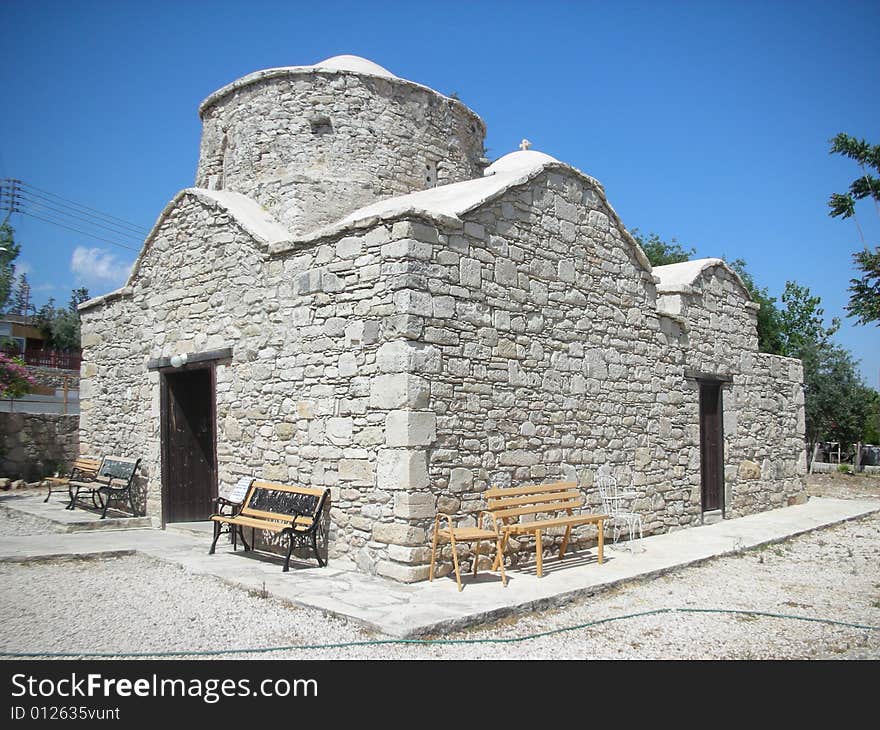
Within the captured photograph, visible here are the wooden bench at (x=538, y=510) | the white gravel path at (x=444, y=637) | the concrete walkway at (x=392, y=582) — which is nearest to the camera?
the white gravel path at (x=444, y=637)

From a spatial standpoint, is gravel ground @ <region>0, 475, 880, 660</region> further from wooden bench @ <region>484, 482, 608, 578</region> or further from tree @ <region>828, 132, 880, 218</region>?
tree @ <region>828, 132, 880, 218</region>

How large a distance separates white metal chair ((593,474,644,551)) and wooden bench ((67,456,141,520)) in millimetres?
6121

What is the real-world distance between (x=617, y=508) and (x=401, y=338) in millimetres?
3773

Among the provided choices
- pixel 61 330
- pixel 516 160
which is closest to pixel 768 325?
pixel 516 160

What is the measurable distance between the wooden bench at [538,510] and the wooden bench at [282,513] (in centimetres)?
163

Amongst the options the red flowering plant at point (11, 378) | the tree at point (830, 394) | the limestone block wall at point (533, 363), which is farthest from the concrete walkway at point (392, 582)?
the tree at point (830, 394)

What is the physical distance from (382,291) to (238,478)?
3.01m

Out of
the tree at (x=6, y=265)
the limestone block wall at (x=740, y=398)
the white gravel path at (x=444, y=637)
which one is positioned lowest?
the white gravel path at (x=444, y=637)

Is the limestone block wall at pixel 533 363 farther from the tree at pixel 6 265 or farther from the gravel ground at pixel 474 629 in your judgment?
the tree at pixel 6 265

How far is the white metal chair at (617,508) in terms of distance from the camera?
8.40 meters

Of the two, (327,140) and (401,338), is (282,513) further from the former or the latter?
(327,140)

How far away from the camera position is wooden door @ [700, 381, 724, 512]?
10.6 metres
